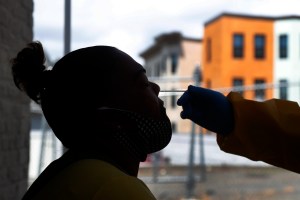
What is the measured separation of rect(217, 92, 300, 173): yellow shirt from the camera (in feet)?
4.20

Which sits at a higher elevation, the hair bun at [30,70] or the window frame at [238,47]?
the window frame at [238,47]

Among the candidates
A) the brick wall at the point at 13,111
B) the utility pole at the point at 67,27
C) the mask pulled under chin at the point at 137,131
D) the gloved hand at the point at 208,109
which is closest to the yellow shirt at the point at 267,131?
the gloved hand at the point at 208,109

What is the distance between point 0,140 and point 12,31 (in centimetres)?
70

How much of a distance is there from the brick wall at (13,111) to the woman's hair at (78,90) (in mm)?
1607

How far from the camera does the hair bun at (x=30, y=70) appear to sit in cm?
146

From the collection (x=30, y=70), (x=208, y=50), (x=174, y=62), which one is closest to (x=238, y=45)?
(x=208, y=50)

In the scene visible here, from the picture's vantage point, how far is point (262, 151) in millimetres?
1304

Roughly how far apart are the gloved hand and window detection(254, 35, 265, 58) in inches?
1211

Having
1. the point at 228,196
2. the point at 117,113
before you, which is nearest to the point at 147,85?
the point at 117,113

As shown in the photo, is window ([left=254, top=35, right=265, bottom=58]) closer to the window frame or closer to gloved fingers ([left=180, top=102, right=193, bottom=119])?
the window frame

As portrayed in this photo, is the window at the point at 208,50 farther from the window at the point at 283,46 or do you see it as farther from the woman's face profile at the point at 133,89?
the woman's face profile at the point at 133,89

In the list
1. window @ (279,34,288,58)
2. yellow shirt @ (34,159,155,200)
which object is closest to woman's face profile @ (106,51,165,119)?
yellow shirt @ (34,159,155,200)

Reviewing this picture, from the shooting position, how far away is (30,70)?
4.86 feet

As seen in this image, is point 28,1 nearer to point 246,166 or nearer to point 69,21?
point 69,21
